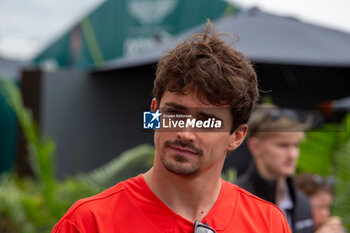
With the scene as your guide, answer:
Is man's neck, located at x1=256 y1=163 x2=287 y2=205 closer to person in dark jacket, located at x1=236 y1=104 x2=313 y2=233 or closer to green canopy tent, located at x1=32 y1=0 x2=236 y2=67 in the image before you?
person in dark jacket, located at x1=236 y1=104 x2=313 y2=233

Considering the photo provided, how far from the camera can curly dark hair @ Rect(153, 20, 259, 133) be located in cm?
143

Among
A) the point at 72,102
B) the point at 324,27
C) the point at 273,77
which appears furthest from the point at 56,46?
the point at 324,27

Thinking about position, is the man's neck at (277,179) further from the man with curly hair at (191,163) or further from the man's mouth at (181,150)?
the man's mouth at (181,150)

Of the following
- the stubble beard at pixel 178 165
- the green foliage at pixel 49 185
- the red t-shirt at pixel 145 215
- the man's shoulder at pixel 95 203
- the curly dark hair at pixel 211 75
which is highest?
the curly dark hair at pixel 211 75

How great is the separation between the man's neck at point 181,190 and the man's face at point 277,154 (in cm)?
125

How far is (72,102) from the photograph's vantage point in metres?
6.57

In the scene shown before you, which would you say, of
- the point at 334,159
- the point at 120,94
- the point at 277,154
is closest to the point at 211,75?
the point at 277,154

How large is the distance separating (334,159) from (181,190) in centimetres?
211

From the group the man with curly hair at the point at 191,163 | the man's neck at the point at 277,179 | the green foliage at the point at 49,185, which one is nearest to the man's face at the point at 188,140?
the man with curly hair at the point at 191,163

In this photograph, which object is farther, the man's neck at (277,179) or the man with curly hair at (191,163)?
the man's neck at (277,179)

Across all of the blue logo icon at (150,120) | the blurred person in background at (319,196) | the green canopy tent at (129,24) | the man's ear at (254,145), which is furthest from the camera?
the green canopy tent at (129,24)

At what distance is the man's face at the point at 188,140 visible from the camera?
1.38 metres

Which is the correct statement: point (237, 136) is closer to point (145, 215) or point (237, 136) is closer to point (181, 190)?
point (181, 190)

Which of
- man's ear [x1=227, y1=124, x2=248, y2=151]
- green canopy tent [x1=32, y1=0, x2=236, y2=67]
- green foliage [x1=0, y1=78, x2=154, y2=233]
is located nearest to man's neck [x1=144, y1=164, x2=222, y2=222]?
man's ear [x1=227, y1=124, x2=248, y2=151]
